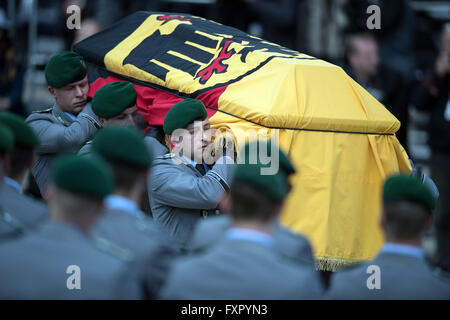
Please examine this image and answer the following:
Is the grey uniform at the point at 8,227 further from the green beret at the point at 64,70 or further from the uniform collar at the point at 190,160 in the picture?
the green beret at the point at 64,70

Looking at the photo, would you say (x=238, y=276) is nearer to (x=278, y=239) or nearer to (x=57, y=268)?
(x=278, y=239)

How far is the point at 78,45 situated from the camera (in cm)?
603

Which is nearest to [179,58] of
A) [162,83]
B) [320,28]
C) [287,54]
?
[162,83]

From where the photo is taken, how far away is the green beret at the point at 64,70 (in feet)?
17.5

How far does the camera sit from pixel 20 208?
11.7 feet

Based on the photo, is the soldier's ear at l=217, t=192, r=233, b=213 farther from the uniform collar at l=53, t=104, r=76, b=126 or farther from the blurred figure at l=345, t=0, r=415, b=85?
the blurred figure at l=345, t=0, r=415, b=85

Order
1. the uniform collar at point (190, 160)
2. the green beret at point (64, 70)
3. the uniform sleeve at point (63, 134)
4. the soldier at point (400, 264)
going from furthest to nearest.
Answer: the green beret at point (64, 70), the uniform sleeve at point (63, 134), the uniform collar at point (190, 160), the soldier at point (400, 264)

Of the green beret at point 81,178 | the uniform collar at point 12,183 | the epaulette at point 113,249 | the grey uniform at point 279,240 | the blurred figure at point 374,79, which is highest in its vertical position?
the green beret at point 81,178

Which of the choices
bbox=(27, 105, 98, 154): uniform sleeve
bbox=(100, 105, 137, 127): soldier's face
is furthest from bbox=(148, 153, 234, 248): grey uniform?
bbox=(27, 105, 98, 154): uniform sleeve

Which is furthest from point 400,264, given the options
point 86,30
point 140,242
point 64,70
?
point 86,30

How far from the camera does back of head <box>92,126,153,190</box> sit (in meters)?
3.24

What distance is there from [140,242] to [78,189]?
39cm

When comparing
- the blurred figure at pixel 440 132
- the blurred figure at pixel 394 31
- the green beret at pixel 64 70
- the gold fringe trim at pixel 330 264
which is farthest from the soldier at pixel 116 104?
the blurred figure at pixel 394 31

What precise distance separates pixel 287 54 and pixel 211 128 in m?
0.75
